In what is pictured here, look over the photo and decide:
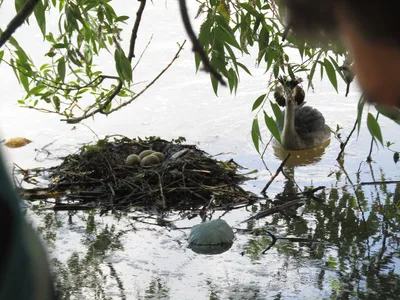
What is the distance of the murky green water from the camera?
123 inches

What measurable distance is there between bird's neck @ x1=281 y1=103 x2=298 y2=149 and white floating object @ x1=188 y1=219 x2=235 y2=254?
1.60 m

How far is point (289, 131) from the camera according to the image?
5.21 m

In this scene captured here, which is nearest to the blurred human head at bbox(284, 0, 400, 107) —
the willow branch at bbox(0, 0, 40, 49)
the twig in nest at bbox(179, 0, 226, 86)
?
the twig in nest at bbox(179, 0, 226, 86)

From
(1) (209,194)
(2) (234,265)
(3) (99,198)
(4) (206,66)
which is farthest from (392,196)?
(4) (206,66)

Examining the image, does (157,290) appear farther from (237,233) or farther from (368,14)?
(368,14)

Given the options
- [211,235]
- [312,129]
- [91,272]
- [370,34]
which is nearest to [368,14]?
[370,34]

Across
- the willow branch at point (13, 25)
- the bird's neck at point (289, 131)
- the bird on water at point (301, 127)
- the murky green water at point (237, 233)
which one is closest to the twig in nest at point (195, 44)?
the willow branch at point (13, 25)

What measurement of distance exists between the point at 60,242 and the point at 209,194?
0.89 meters

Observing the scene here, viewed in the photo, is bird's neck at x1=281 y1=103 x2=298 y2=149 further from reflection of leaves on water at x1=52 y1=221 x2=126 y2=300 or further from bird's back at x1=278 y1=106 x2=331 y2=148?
reflection of leaves on water at x1=52 y1=221 x2=126 y2=300

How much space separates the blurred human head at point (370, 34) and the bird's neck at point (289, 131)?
4.64m

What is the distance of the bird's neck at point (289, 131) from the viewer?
5148 mm

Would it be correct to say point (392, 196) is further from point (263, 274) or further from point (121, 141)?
point (121, 141)

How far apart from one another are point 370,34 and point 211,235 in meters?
3.06

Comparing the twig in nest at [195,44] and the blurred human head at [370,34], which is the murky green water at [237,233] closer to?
the twig in nest at [195,44]
